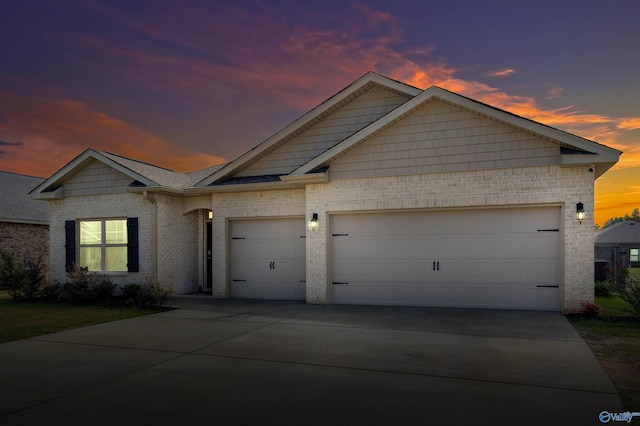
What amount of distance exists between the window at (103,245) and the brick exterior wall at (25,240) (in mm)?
5361

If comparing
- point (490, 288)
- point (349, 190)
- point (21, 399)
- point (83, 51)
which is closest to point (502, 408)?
point (21, 399)

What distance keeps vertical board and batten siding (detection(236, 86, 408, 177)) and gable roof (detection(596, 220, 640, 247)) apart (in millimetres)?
35212

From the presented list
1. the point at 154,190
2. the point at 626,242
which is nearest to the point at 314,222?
the point at 154,190

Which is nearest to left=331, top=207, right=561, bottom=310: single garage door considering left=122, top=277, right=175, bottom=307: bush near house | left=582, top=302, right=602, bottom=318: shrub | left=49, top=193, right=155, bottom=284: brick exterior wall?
left=582, top=302, right=602, bottom=318: shrub

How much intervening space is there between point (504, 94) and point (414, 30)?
4638mm

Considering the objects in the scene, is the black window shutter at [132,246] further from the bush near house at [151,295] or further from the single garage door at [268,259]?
the single garage door at [268,259]

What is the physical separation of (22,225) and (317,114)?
1691 centimetres

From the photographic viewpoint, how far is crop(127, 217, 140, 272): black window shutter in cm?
1420

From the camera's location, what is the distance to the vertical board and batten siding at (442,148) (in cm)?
1031

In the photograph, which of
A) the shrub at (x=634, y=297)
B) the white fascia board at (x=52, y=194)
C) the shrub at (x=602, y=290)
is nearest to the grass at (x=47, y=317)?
the white fascia board at (x=52, y=194)

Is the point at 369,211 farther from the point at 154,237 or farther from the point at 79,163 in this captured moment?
the point at 79,163

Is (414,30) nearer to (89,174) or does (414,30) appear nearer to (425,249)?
(425,249)

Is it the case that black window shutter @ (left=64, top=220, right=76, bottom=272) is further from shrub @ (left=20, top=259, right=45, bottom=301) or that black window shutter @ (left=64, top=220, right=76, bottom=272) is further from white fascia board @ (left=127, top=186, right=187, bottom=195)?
white fascia board @ (left=127, top=186, right=187, bottom=195)

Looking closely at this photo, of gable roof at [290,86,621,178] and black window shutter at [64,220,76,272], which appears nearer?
gable roof at [290,86,621,178]
